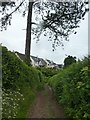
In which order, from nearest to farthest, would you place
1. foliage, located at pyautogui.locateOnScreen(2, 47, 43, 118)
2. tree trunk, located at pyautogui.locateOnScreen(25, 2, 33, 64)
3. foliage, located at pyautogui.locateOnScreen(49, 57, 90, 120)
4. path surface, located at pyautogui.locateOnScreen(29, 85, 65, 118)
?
foliage, located at pyautogui.locateOnScreen(49, 57, 90, 120), foliage, located at pyautogui.locateOnScreen(2, 47, 43, 118), path surface, located at pyautogui.locateOnScreen(29, 85, 65, 118), tree trunk, located at pyautogui.locateOnScreen(25, 2, 33, 64)

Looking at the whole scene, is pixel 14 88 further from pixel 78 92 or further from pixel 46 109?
pixel 78 92

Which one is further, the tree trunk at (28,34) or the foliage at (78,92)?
the tree trunk at (28,34)

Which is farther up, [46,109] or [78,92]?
[78,92]

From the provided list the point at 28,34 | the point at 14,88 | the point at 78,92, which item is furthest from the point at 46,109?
the point at 28,34

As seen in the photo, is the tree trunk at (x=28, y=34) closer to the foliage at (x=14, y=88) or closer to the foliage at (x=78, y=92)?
the foliage at (x=14, y=88)

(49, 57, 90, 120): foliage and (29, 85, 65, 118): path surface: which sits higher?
(49, 57, 90, 120): foliage

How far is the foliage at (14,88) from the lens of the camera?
1002 centimetres

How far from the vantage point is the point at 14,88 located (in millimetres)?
11930

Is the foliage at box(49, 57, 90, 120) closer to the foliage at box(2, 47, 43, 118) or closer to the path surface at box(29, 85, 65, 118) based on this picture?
the path surface at box(29, 85, 65, 118)

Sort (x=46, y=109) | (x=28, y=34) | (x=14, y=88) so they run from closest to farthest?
1. (x=46, y=109)
2. (x=14, y=88)
3. (x=28, y=34)

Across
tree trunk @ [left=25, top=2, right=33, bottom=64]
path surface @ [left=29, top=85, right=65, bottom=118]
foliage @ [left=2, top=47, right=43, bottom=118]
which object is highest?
tree trunk @ [left=25, top=2, right=33, bottom=64]

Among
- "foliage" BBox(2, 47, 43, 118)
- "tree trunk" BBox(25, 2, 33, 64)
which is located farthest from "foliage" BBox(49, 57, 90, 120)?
"tree trunk" BBox(25, 2, 33, 64)

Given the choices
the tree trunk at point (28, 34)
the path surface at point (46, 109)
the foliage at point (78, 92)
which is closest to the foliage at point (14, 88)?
the path surface at point (46, 109)

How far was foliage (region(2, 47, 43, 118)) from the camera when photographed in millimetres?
10016
